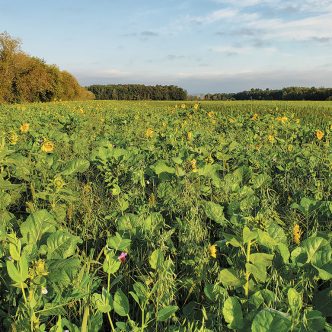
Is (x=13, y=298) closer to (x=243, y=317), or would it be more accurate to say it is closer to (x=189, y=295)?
(x=189, y=295)

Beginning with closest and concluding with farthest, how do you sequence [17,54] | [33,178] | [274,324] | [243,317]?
[274,324]
[243,317]
[33,178]
[17,54]

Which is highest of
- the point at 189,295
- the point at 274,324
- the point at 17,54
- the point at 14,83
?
the point at 17,54

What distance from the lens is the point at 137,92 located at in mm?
67000

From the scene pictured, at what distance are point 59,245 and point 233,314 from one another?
84cm

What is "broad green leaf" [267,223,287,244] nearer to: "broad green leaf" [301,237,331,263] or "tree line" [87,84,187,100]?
"broad green leaf" [301,237,331,263]

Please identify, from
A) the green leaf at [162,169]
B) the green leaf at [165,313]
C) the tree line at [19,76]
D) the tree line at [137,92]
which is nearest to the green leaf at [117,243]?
the green leaf at [165,313]

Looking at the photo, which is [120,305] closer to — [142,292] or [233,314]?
[142,292]

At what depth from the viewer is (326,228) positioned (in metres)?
2.78

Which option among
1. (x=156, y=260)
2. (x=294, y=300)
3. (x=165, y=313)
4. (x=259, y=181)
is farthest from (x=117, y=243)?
(x=259, y=181)

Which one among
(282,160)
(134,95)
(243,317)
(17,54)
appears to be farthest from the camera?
(134,95)

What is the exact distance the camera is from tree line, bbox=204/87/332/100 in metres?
32.8

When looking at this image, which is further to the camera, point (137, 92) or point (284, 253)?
point (137, 92)

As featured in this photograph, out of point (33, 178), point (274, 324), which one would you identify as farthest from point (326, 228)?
point (33, 178)

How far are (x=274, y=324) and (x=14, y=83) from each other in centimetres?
4180
